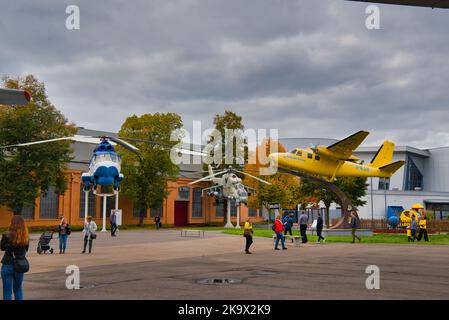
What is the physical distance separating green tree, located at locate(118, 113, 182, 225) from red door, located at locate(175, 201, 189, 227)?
29.0 feet

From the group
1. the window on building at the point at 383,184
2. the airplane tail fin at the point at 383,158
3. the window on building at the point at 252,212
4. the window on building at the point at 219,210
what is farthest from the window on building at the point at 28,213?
the window on building at the point at 383,184

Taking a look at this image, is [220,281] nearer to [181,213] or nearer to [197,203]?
[181,213]

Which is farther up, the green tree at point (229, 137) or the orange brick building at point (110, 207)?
the green tree at point (229, 137)

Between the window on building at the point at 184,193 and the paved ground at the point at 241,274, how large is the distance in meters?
41.3

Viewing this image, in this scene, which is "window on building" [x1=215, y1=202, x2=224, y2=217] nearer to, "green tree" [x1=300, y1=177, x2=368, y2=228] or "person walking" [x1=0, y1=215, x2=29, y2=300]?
"green tree" [x1=300, y1=177, x2=368, y2=228]

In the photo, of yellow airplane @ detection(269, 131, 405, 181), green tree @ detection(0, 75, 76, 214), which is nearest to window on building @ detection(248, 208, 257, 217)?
green tree @ detection(0, 75, 76, 214)

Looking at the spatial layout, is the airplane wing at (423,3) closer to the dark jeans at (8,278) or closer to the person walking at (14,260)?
the person walking at (14,260)

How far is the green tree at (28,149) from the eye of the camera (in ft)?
128

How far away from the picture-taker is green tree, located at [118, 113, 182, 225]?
5162cm

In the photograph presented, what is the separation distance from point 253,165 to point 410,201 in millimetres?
31624

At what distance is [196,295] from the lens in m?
10.3

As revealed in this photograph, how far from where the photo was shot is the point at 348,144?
86.7 ft
